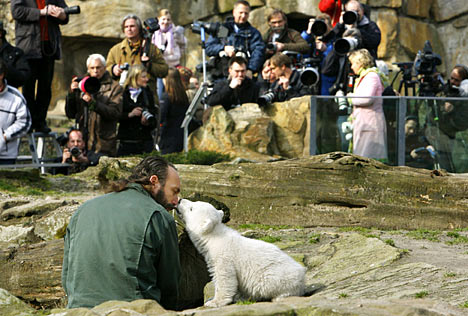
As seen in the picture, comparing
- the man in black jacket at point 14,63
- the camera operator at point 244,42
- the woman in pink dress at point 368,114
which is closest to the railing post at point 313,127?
the woman in pink dress at point 368,114

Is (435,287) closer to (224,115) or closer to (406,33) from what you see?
(224,115)

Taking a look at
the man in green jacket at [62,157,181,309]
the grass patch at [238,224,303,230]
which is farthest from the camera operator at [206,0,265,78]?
the man in green jacket at [62,157,181,309]

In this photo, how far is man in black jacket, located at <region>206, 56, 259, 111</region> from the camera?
11.4m

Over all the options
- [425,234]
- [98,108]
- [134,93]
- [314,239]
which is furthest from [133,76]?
[425,234]

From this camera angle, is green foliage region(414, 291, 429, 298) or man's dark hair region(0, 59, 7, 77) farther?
man's dark hair region(0, 59, 7, 77)

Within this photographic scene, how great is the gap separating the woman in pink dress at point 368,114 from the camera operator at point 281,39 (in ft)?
8.23

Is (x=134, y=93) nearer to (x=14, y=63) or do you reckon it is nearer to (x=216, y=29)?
(x=14, y=63)

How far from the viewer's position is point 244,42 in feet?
39.5

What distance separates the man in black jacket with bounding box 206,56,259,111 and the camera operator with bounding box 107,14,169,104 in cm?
93

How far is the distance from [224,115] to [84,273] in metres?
7.28

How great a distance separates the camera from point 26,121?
33.8 ft

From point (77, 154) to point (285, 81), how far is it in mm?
3439

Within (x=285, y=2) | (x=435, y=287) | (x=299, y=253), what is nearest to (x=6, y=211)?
(x=299, y=253)

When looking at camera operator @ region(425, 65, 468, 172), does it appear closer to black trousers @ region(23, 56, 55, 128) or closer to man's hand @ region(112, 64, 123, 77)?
man's hand @ region(112, 64, 123, 77)
